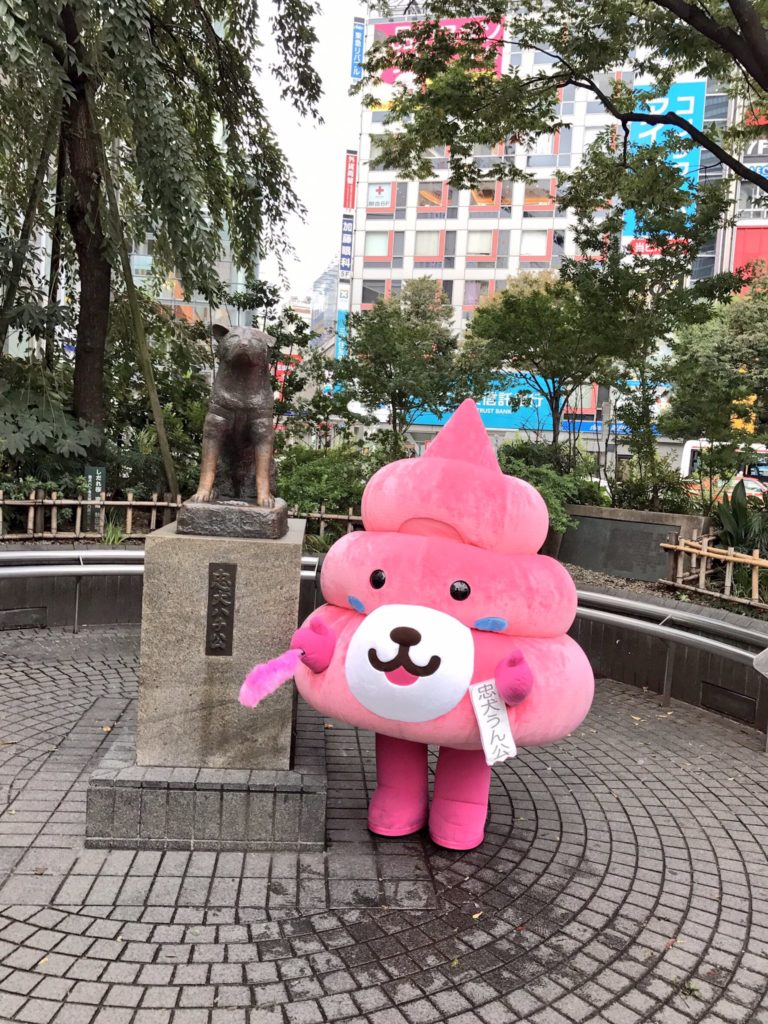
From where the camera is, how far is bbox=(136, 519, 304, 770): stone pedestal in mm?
→ 3955

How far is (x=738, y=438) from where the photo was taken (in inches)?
480

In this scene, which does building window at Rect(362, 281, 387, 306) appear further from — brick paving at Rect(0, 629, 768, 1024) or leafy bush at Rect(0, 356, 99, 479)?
brick paving at Rect(0, 629, 768, 1024)

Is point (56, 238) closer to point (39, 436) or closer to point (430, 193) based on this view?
point (39, 436)

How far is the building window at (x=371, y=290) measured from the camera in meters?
46.2

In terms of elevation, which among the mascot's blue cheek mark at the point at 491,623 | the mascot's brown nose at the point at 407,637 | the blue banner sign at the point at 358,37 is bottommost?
the mascot's brown nose at the point at 407,637

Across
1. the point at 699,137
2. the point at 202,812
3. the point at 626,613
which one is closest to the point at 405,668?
the point at 202,812

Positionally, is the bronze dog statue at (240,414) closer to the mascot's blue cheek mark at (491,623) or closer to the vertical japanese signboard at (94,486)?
the mascot's blue cheek mark at (491,623)

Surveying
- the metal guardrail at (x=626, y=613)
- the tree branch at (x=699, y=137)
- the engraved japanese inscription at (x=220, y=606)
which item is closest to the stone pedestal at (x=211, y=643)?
the engraved japanese inscription at (x=220, y=606)

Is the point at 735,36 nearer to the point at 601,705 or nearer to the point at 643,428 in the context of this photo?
the point at 643,428

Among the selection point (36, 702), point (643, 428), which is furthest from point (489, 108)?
point (36, 702)

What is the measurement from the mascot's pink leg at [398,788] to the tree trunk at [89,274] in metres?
8.85

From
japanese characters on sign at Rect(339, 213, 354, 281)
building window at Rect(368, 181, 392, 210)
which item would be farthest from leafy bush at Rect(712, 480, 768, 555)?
building window at Rect(368, 181, 392, 210)

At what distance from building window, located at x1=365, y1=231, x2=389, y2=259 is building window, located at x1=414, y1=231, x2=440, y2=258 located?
1903 millimetres

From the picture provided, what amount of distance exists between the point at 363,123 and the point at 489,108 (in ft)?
122
